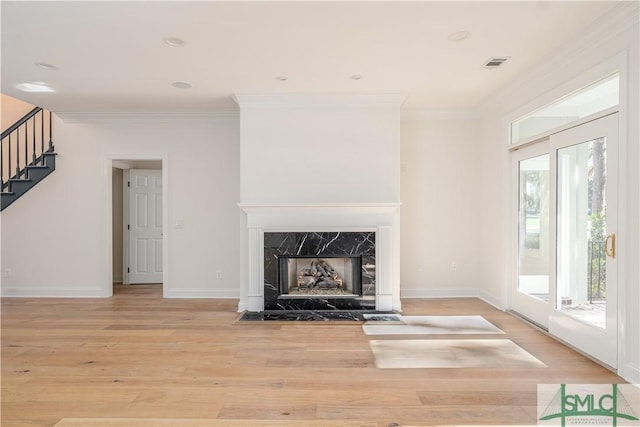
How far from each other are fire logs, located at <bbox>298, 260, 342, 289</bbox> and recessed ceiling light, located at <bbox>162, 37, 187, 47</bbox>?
293 centimetres

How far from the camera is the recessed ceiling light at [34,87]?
163 inches

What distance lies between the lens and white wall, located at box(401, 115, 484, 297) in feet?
17.5

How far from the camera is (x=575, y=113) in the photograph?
3264 mm

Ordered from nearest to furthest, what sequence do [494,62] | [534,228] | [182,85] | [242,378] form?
1. [242,378]
2. [494,62]
3. [534,228]
4. [182,85]

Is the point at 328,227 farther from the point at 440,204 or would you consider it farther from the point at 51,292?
the point at 51,292

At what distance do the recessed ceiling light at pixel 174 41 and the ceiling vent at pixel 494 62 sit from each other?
2865mm

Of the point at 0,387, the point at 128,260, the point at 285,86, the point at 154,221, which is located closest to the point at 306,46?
the point at 285,86

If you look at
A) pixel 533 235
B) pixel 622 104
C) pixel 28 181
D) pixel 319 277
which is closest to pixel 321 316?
pixel 319 277

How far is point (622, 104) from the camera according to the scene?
268cm

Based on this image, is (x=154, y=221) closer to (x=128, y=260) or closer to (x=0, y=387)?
(x=128, y=260)

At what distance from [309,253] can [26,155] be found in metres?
4.60

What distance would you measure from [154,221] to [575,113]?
636 centimetres

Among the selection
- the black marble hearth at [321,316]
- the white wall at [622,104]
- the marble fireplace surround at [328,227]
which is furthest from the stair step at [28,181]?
the white wall at [622,104]

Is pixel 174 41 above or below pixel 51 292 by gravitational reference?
above
